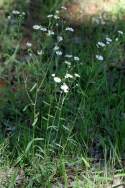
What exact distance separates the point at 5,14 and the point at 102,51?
1.23m

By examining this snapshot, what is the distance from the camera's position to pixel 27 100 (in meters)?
4.43

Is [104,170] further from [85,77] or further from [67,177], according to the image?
[85,77]

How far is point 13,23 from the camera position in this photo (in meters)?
5.35

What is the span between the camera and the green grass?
3.68m

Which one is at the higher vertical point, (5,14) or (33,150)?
(5,14)

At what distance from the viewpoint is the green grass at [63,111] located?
3.68 m

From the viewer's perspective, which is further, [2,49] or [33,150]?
[2,49]

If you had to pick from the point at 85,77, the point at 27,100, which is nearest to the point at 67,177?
the point at 27,100

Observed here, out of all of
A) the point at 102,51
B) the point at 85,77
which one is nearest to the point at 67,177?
the point at 85,77

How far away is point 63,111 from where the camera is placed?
167 inches

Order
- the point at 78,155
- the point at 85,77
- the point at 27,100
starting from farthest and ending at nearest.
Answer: the point at 85,77 → the point at 27,100 → the point at 78,155

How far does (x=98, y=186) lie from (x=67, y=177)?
0.24 metres

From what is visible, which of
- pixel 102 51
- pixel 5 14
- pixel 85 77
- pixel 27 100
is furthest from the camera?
pixel 5 14

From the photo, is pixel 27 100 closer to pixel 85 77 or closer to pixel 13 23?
pixel 85 77
